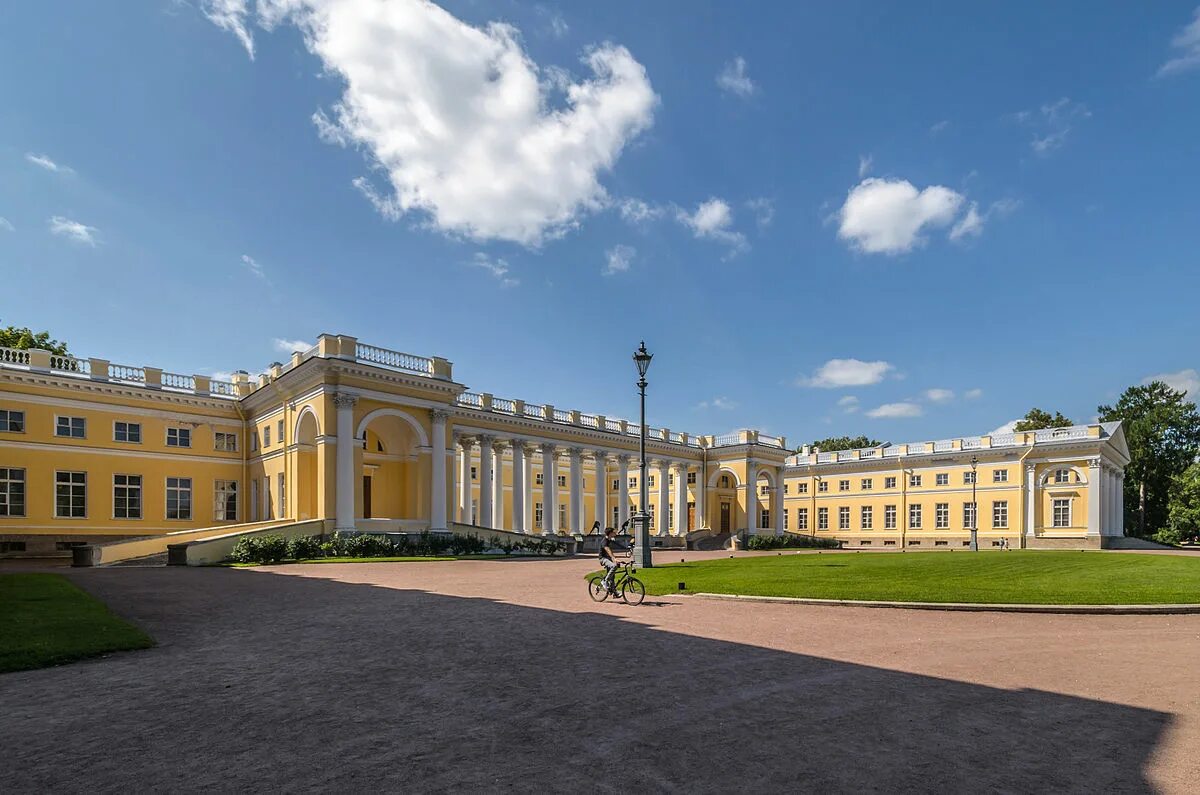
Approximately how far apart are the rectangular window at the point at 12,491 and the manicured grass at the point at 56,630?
21345 mm

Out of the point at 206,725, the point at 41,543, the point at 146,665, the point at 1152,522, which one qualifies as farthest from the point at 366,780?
the point at 1152,522

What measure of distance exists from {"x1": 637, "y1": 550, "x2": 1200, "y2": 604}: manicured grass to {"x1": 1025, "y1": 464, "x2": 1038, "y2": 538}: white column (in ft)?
103

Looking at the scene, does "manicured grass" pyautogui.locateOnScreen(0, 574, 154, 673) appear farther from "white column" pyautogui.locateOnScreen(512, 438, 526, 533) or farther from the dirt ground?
"white column" pyautogui.locateOnScreen(512, 438, 526, 533)

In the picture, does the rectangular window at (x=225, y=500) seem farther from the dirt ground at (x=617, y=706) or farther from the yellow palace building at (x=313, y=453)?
the dirt ground at (x=617, y=706)

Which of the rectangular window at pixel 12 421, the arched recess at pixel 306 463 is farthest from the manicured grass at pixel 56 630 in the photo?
the rectangular window at pixel 12 421

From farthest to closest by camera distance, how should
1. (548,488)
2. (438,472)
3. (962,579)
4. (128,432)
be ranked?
(548,488) → (438,472) → (128,432) → (962,579)

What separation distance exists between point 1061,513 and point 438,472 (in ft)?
157

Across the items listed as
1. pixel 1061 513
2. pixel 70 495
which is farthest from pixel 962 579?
pixel 1061 513

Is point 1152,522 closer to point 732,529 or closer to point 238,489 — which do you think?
point 732,529

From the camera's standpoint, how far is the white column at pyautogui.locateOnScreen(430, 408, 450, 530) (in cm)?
3372

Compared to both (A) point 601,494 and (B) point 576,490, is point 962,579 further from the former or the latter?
(A) point 601,494

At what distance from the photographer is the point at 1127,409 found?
243 ft

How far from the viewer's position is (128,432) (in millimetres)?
33781

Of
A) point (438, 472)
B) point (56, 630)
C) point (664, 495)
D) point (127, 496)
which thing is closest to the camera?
point (56, 630)
